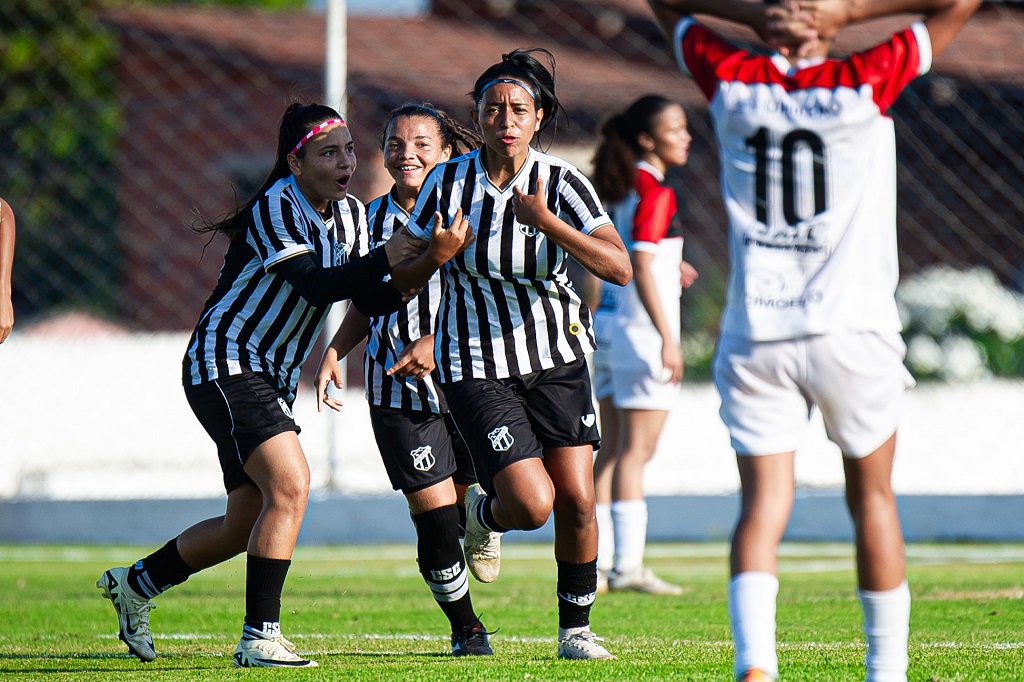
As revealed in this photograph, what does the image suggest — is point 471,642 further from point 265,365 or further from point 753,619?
point 753,619

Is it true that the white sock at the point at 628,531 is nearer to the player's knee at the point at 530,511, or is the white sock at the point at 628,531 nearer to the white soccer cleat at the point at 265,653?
the player's knee at the point at 530,511

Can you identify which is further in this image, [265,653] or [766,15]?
[265,653]

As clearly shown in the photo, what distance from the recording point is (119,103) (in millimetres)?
12969

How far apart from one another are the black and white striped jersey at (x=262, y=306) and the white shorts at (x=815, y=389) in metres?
1.93

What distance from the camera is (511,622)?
20.3ft

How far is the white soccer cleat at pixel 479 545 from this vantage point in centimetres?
544

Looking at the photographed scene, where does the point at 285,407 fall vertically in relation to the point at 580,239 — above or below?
below

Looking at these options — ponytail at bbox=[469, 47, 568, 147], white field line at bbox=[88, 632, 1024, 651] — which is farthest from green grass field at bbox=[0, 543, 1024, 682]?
ponytail at bbox=[469, 47, 568, 147]

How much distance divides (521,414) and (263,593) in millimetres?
1082

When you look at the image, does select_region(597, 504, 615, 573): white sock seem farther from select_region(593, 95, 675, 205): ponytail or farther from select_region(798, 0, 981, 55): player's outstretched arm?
select_region(798, 0, 981, 55): player's outstretched arm

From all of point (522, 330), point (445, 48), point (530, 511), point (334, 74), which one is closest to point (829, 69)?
point (522, 330)

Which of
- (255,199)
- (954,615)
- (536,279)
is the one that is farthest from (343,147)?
(954,615)

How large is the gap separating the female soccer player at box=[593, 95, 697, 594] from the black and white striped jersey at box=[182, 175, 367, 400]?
8.00 feet

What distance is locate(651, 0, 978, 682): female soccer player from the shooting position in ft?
11.4
